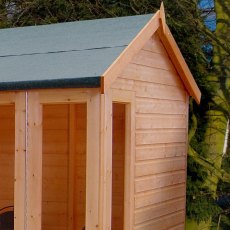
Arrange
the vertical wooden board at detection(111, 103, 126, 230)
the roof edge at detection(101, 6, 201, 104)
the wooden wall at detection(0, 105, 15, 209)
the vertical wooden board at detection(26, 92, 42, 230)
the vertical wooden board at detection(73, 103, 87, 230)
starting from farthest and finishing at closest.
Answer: the wooden wall at detection(0, 105, 15, 209), the vertical wooden board at detection(73, 103, 87, 230), the vertical wooden board at detection(111, 103, 126, 230), the vertical wooden board at detection(26, 92, 42, 230), the roof edge at detection(101, 6, 201, 104)

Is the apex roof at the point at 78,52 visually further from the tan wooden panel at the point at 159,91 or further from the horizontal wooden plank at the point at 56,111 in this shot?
the horizontal wooden plank at the point at 56,111

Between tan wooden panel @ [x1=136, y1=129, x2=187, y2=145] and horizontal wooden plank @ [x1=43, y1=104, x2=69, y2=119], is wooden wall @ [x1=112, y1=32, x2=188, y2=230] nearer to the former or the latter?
tan wooden panel @ [x1=136, y1=129, x2=187, y2=145]

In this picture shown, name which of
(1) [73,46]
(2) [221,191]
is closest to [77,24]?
(1) [73,46]

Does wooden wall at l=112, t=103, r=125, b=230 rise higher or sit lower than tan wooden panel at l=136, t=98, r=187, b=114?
lower

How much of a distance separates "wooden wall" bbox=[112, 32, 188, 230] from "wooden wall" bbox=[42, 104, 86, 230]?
1.31 metres

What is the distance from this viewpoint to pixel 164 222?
7.00 meters

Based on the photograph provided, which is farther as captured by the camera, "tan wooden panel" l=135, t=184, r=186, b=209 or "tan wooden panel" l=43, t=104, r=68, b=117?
"tan wooden panel" l=43, t=104, r=68, b=117

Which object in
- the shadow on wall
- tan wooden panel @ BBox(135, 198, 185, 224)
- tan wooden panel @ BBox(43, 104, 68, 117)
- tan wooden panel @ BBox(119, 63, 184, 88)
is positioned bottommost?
the shadow on wall

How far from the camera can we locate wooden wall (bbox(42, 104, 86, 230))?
787 cm

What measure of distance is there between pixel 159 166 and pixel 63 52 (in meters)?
1.81

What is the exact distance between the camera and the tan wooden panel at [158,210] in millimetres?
6328

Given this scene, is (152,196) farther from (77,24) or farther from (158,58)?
(77,24)

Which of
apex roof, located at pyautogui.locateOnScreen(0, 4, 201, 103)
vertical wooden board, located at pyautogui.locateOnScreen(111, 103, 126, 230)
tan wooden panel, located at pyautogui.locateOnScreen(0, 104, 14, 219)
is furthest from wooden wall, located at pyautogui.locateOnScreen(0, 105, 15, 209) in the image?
vertical wooden board, located at pyautogui.locateOnScreen(111, 103, 126, 230)

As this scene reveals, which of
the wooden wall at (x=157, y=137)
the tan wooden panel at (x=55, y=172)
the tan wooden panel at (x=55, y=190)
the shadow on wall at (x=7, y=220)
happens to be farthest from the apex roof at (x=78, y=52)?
the shadow on wall at (x=7, y=220)
